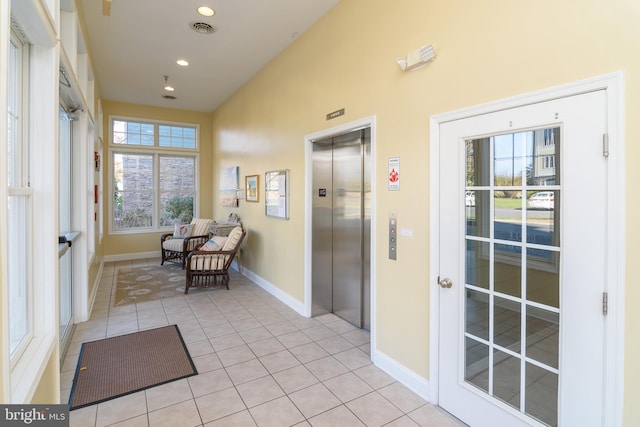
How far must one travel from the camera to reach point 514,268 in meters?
1.92

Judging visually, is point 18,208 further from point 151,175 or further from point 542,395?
point 151,175

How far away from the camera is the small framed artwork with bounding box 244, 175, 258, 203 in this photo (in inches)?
214

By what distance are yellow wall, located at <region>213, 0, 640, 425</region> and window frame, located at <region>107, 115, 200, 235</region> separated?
3873 millimetres

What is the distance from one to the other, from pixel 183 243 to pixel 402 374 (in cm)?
476

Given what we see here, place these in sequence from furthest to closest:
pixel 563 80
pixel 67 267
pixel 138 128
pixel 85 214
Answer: pixel 138 128
pixel 85 214
pixel 67 267
pixel 563 80

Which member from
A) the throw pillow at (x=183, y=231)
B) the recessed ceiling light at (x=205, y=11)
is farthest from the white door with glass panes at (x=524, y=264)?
the throw pillow at (x=183, y=231)

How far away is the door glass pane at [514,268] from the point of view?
1.77m

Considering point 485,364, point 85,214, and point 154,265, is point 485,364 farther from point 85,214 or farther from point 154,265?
point 154,265

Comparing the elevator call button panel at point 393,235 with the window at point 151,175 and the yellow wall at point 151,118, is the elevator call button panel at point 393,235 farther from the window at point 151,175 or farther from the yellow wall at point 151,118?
the window at point 151,175

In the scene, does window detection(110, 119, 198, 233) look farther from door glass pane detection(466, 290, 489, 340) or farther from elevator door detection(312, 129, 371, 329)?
door glass pane detection(466, 290, 489, 340)

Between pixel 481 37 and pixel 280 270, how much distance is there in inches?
142

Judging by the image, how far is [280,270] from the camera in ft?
15.3

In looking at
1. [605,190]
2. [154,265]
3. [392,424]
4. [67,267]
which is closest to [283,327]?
[392,424]

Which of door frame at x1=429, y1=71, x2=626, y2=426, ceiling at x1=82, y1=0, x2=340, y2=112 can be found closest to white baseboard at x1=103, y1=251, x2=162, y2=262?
ceiling at x1=82, y1=0, x2=340, y2=112
